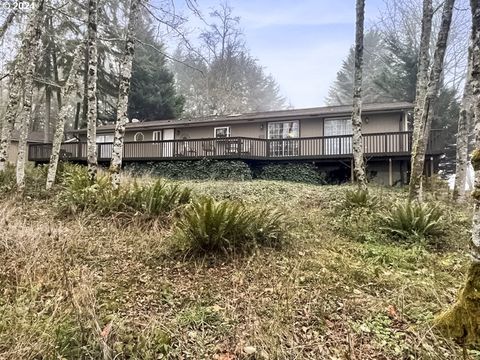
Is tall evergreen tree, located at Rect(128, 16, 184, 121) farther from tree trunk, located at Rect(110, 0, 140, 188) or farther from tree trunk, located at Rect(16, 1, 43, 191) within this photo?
tree trunk, located at Rect(110, 0, 140, 188)

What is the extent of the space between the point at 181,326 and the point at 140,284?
42.2 inches

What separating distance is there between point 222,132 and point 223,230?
47.6 feet

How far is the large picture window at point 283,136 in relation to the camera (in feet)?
52.9

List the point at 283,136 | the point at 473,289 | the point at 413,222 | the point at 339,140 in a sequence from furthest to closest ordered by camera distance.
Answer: the point at 283,136
the point at 339,140
the point at 413,222
the point at 473,289

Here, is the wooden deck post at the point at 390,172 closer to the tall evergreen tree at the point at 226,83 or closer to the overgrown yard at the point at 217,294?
the overgrown yard at the point at 217,294

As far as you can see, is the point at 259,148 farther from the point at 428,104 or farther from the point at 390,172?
the point at 428,104

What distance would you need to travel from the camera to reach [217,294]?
13.1 feet

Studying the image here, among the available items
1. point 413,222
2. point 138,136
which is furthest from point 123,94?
point 138,136

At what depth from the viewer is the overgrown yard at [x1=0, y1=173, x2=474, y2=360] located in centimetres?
302

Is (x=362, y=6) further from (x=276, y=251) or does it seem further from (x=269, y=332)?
(x=269, y=332)

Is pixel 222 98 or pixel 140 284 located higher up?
pixel 222 98

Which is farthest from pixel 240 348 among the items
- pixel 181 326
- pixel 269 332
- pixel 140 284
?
pixel 140 284

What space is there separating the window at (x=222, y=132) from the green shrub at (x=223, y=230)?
1379 centimetres

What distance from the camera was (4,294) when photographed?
368 cm
